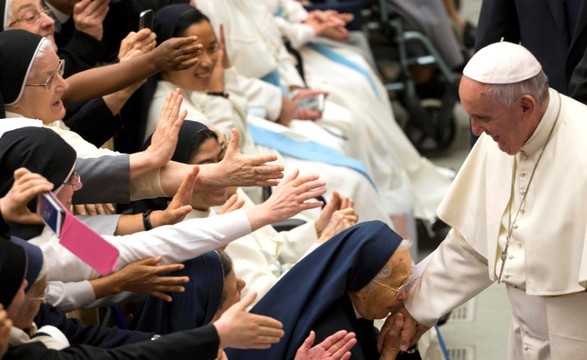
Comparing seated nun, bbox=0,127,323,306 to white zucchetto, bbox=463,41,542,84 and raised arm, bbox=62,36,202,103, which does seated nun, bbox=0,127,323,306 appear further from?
raised arm, bbox=62,36,202,103

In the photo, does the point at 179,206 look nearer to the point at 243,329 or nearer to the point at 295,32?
the point at 243,329

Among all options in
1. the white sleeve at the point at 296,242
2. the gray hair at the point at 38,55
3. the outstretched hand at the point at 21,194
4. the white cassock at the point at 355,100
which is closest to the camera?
the outstretched hand at the point at 21,194

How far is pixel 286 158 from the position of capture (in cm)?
593

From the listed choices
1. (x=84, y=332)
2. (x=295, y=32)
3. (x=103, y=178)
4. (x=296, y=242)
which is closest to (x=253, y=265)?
(x=296, y=242)

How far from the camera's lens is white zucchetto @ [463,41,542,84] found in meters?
3.64

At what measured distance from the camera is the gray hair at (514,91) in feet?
11.9

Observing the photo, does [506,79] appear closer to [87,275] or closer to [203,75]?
[87,275]

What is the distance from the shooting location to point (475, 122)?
3.70 m

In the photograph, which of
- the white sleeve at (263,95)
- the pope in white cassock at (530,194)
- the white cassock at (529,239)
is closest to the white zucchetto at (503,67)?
the pope in white cassock at (530,194)

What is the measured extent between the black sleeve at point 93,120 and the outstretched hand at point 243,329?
1.41 metres

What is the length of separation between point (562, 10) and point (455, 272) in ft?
4.40

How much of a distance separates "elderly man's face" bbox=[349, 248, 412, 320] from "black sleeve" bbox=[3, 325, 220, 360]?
762 millimetres

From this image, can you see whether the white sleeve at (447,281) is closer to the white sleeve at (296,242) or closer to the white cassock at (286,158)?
the white sleeve at (296,242)

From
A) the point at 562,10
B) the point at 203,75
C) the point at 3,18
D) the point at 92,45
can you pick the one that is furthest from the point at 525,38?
the point at 3,18
